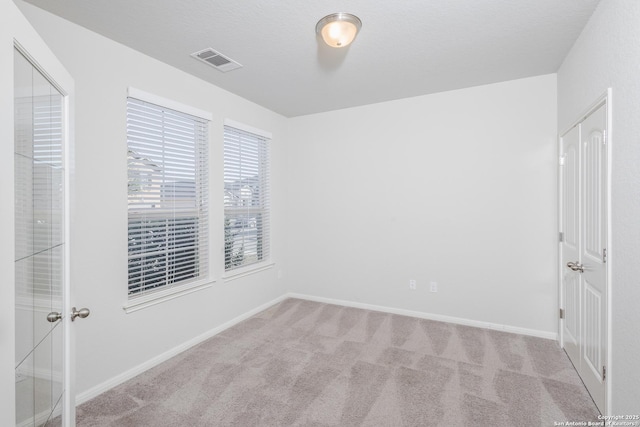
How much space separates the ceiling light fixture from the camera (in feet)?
6.81

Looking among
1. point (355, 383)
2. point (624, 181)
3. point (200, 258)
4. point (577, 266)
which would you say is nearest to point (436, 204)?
point (577, 266)

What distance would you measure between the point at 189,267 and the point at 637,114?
11.4ft

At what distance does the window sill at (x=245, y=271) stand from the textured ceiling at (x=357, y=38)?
6.93ft

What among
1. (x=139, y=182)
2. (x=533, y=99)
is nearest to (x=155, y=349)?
(x=139, y=182)

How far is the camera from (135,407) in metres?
2.13

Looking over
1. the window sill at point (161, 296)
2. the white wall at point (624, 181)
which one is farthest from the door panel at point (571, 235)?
the window sill at point (161, 296)

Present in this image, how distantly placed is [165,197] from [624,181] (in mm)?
3303

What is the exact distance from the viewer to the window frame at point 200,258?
8.37 ft

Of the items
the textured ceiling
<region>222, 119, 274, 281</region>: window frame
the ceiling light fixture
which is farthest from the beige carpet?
the textured ceiling

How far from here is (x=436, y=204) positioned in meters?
3.65

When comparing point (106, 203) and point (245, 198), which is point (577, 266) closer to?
point (245, 198)

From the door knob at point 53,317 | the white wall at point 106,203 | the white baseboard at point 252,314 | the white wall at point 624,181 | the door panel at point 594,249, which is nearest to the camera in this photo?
the door knob at point 53,317

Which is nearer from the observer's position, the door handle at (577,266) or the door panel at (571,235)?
the door handle at (577,266)

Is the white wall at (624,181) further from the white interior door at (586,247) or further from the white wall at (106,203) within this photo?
the white wall at (106,203)
